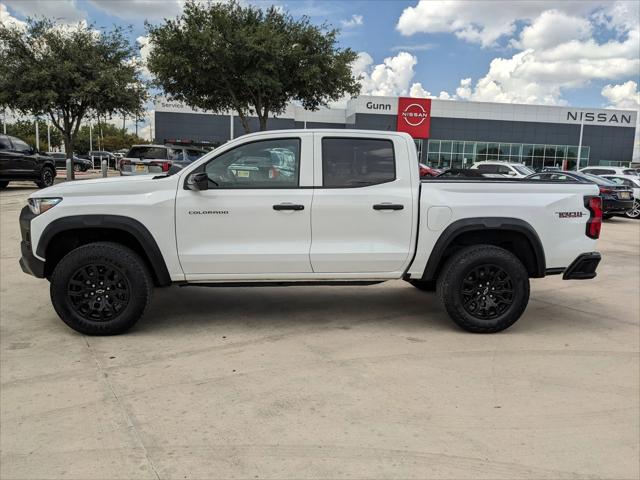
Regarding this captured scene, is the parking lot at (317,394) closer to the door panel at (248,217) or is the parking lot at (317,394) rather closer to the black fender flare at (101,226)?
the door panel at (248,217)

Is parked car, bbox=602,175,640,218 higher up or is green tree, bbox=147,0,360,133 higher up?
green tree, bbox=147,0,360,133

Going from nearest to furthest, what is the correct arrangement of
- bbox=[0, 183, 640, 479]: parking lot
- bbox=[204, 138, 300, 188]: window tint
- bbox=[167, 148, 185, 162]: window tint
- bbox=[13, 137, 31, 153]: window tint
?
1. bbox=[0, 183, 640, 479]: parking lot
2. bbox=[204, 138, 300, 188]: window tint
3. bbox=[167, 148, 185, 162]: window tint
4. bbox=[13, 137, 31, 153]: window tint

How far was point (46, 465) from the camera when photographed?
2.90m

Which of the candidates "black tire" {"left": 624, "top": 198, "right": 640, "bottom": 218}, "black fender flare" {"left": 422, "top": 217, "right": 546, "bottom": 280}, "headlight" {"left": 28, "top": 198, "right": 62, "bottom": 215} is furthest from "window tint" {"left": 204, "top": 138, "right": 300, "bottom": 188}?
"black tire" {"left": 624, "top": 198, "right": 640, "bottom": 218}

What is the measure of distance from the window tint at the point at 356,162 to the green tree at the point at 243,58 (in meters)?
18.0

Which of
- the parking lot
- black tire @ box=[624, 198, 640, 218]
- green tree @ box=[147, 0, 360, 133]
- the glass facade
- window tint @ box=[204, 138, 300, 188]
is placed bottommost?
the parking lot

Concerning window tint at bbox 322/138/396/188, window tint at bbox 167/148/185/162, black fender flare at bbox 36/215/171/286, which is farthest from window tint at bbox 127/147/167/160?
window tint at bbox 322/138/396/188

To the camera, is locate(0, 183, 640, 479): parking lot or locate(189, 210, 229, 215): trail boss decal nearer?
locate(0, 183, 640, 479): parking lot

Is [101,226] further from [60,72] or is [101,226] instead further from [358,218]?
[60,72]

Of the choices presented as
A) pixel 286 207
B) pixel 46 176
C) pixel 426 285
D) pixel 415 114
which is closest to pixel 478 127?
pixel 415 114

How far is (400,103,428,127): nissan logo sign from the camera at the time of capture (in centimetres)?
6512

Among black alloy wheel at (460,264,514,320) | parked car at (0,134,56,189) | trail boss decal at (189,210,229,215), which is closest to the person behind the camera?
trail boss decal at (189,210,229,215)

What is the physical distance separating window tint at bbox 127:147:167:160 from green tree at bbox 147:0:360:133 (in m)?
6.48

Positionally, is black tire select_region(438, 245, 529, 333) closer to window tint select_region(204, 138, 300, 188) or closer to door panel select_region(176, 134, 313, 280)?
door panel select_region(176, 134, 313, 280)
